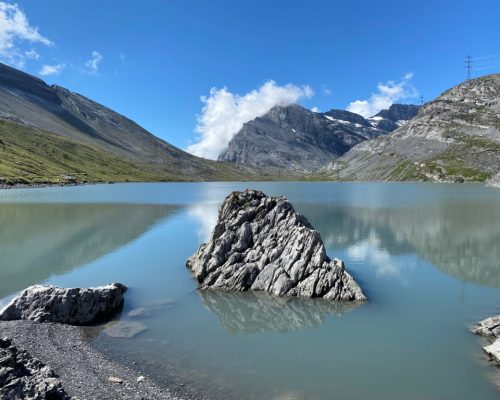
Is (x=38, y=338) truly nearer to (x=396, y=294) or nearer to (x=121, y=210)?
(x=396, y=294)

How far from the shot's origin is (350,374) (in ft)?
81.6

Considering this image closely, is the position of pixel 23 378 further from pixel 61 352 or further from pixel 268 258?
pixel 268 258

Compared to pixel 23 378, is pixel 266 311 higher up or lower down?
lower down

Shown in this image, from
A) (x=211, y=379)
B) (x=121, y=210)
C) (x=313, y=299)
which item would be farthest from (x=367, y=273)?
(x=121, y=210)

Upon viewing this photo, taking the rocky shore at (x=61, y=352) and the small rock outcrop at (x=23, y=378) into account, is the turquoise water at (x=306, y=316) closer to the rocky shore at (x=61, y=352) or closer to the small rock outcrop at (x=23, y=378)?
the rocky shore at (x=61, y=352)

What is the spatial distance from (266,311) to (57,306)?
58.9ft

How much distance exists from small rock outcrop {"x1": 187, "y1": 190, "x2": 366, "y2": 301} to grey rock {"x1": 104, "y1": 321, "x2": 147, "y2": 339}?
11.9 metres

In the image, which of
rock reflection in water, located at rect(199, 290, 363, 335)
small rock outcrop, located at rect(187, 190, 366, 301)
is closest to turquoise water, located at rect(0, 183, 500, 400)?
rock reflection in water, located at rect(199, 290, 363, 335)

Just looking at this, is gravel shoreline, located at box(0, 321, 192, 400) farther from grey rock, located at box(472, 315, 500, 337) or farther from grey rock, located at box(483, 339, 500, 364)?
grey rock, located at box(472, 315, 500, 337)

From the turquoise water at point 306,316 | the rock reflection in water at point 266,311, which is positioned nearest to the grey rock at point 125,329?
the turquoise water at point 306,316

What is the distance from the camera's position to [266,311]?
37.0 metres

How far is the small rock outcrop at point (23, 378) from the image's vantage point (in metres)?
16.1

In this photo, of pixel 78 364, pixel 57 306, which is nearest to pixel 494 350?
pixel 78 364

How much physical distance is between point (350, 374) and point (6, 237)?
67.9 meters
